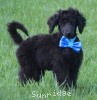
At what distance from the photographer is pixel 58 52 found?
6.84m

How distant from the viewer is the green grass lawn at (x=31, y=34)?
19.6 feet

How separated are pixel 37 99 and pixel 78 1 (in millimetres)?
8078

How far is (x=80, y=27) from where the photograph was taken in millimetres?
7059

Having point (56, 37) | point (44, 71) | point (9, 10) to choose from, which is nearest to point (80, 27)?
point (56, 37)

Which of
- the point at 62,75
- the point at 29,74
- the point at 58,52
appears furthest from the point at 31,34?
the point at 62,75

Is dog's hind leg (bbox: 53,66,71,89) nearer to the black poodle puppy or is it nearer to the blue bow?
the black poodle puppy

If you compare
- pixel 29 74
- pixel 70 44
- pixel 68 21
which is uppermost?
pixel 68 21

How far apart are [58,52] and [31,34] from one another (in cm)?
339

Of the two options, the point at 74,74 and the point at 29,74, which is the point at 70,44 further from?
the point at 29,74

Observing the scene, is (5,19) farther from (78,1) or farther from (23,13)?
(78,1)

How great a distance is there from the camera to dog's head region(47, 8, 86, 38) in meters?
6.73

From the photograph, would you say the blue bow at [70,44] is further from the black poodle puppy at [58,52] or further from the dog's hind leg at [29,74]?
the dog's hind leg at [29,74]

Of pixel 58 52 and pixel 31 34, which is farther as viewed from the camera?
pixel 31 34

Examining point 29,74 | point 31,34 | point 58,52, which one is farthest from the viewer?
point 31,34
